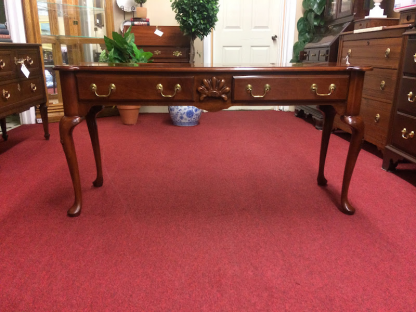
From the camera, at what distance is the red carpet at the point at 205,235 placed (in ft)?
3.79

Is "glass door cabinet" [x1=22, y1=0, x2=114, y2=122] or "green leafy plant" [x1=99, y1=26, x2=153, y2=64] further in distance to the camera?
"glass door cabinet" [x1=22, y1=0, x2=114, y2=122]

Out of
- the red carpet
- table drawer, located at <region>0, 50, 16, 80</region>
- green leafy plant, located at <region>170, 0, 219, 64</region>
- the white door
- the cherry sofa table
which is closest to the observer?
the red carpet

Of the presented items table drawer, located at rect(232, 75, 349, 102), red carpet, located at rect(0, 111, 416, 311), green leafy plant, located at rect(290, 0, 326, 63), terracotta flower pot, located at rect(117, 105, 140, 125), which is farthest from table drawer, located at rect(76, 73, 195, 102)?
green leafy plant, located at rect(290, 0, 326, 63)

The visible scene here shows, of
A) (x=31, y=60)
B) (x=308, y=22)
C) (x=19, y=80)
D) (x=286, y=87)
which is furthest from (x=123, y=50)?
(x=308, y=22)

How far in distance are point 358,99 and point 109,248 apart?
1273mm

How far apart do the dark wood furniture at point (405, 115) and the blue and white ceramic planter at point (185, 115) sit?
1978 mm

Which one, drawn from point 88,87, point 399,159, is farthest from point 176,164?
point 399,159

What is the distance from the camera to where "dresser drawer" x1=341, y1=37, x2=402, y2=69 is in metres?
2.40

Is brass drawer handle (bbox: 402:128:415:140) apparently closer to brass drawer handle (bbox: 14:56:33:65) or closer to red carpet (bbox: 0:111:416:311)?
red carpet (bbox: 0:111:416:311)

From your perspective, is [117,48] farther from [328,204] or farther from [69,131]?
[328,204]

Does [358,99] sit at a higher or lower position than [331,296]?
higher

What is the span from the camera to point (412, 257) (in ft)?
4.48

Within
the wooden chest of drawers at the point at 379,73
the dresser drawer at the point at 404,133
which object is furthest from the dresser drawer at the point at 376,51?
the dresser drawer at the point at 404,133

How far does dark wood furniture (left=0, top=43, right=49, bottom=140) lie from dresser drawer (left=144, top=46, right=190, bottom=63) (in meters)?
1.31
